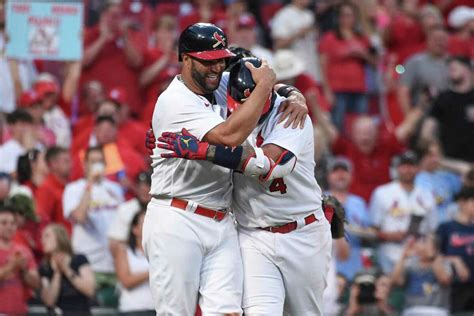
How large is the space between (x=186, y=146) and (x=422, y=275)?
531 centimetres

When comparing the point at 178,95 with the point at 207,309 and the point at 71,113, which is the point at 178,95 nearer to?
the point at 207,309

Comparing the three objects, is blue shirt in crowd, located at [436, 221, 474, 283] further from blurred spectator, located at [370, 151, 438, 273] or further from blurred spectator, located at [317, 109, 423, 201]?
blurred spectator, located at [317, 109, 423, 201]

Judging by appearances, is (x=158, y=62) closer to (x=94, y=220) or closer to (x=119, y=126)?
(x=119, y=126)

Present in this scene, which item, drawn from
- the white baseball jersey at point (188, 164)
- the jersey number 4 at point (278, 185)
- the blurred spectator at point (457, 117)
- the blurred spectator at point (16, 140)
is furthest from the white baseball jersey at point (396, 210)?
the white baseball jersey at point (188, 164)

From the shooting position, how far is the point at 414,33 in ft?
51.4

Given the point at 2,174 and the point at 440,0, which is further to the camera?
the point at 440,0

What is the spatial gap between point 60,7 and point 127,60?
1.90 metres

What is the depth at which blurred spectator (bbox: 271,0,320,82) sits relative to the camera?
14.3m

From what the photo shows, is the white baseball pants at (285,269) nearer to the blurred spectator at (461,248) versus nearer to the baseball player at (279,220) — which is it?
the baseball player at (279,220)

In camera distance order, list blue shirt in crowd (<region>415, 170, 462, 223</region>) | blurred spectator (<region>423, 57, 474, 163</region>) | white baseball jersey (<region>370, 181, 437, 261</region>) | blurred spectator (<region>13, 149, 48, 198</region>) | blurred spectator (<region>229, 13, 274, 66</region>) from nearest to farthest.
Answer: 1. blurred spectator (<region>13, 149, 48, 198</region>)
2. white baseball jersey (<region>370, 181, 437, 261</region>)
3. blue shirt in crowd (<region>415, 170, 462, 223</region>)
4. blurred spectator (<region>229, 13, 274, 66</region>)
5. blurred spectator (<region>423, 57, 474, 163</region>)

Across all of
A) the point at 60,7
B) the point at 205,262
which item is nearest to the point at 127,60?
the point at 60,7

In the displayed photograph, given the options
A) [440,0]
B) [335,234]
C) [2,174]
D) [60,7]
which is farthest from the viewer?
[440,0]

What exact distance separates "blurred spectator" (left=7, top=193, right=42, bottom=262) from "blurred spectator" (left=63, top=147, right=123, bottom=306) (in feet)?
1.47

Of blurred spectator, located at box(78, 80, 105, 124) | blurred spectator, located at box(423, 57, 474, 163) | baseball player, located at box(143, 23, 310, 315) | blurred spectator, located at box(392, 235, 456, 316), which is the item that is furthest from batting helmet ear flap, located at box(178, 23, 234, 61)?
blurred spectator, located at box(423, 57, 474, 163)
